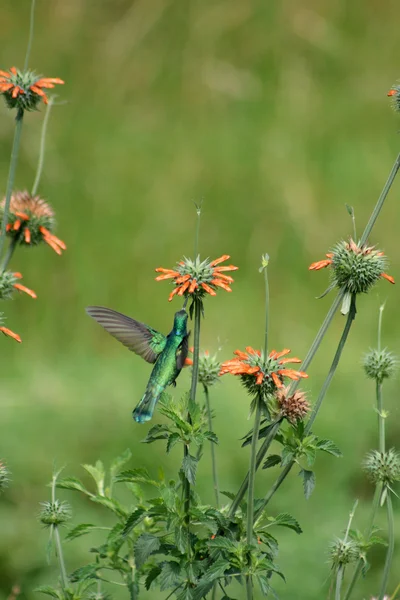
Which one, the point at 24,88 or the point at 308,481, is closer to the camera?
the point at 308,481

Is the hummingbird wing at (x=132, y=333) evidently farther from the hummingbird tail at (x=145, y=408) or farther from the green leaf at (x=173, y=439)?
the green leaf at (x=173, y=439)

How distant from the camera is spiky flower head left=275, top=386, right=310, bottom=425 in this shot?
1.57 meters

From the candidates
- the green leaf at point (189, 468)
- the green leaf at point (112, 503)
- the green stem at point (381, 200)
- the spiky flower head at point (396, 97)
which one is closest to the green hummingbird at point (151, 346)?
the green leaf at point (112, 503)

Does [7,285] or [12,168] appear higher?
[12,168]

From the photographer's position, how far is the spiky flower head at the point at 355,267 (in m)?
1.57

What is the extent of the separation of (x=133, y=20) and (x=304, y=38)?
1.11m

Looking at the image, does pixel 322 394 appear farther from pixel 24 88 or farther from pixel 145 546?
pixel 24 88

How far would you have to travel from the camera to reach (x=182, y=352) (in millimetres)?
1687

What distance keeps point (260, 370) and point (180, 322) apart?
0.26 metres


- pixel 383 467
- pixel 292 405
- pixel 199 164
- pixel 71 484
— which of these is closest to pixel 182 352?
pixel 292 405

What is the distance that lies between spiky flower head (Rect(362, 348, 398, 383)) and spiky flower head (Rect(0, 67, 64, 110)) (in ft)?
2.73

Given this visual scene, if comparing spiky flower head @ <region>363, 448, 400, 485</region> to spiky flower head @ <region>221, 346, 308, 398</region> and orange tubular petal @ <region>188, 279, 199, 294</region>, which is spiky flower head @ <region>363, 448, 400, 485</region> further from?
orange tubular petal @ <region>188, 279, 199, 294</region>

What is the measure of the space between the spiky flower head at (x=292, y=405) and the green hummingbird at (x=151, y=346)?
0.64 feet

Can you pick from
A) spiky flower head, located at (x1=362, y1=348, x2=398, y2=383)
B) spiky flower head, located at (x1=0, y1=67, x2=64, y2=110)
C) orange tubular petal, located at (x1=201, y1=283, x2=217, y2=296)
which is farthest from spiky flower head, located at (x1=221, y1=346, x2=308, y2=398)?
spiky flower head, located at (x1=0, y1=67, x2=64, y2=110)
